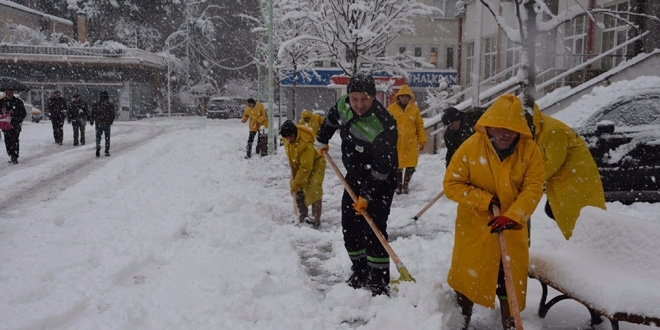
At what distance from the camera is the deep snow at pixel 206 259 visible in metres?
3.96

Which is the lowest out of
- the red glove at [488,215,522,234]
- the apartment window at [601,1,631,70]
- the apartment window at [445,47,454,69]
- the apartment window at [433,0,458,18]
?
the red glove at [488,215,522,234]

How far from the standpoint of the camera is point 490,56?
21.8 metres

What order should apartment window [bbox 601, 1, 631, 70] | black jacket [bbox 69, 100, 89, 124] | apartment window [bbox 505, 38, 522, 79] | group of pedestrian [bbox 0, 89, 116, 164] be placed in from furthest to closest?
1. apartment window [bbox 505, 38, 522, 79]
2. black jacket [bbox 69, 100, 89, 124]
3. apartment window [bbox 601, 1, 631, 70]
4. group of pedestrian [bbox 0, 89, 116, 164]

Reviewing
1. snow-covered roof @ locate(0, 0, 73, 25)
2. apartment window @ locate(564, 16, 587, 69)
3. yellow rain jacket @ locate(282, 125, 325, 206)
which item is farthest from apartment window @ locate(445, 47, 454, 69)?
snow-covered roof @ locate(0, 0, 73, 25)

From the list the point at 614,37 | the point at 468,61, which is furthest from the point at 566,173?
the point at 468,61

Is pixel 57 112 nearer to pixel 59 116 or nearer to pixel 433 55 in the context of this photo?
pixel 59 116

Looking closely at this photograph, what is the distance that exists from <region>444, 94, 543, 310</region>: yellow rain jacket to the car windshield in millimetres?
5252

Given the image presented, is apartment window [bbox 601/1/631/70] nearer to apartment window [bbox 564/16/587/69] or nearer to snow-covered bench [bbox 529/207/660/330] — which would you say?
apartment window [bbox 564/16/587/69]

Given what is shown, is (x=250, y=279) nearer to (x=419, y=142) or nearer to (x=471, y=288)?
(x=471, y=288)

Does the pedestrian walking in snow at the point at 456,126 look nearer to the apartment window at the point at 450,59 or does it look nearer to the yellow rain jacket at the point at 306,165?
the yellow rain jacket at the point at 306,165

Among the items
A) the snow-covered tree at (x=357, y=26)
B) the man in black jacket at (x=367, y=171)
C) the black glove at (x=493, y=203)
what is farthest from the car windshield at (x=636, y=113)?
the snow-covered tree at (x=357, y=26)

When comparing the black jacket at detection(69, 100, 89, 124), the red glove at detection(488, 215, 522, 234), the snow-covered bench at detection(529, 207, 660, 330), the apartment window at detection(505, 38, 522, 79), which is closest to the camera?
the snow-covered bench at detection(529, 207, 660, 330)

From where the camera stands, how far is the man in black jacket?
449 cm

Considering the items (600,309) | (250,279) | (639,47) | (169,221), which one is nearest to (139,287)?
(250,279)
